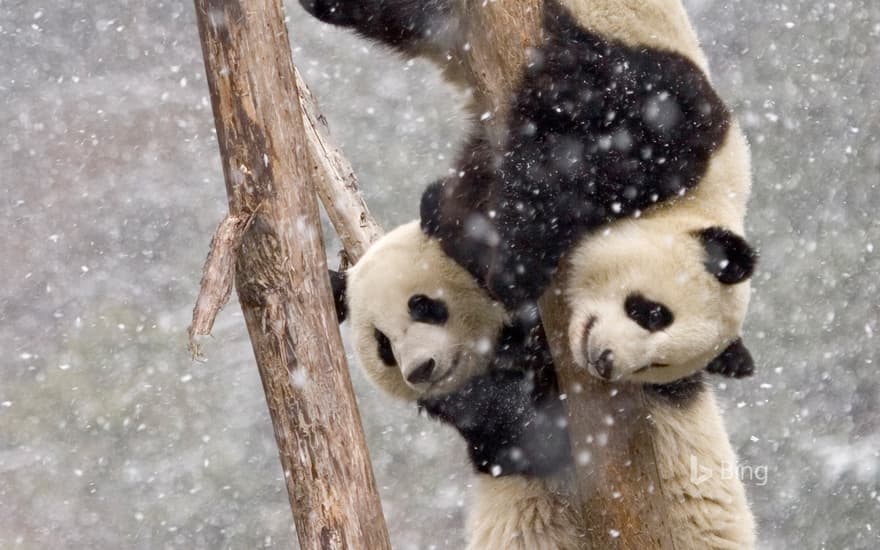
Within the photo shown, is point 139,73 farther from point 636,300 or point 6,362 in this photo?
point 636,300

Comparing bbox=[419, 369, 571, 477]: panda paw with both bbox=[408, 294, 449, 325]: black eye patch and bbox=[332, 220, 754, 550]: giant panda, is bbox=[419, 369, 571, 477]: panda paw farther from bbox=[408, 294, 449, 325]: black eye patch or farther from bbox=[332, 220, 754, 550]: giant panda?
bbox=[408, 294, 449, 325]: black eye patch

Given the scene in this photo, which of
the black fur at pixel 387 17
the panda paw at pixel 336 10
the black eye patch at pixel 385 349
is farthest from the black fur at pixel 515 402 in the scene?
the panda paw at pixel 336 10

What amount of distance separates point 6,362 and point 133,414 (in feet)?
2.66

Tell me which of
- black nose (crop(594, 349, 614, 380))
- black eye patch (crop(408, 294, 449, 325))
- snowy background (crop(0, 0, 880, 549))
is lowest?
snowy background (crop(0, 0, 880, 549))

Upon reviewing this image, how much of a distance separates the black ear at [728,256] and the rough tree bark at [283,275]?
3.23 ft

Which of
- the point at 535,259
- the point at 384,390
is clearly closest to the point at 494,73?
the point at 535,259

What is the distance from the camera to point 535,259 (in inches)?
94.3

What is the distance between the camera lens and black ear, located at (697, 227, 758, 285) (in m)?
2.19

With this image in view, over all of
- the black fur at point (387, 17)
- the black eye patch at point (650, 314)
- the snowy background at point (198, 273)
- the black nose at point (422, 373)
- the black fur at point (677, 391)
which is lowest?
the snowy background at point (198, 273)

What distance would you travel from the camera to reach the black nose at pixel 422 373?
8.33 feet

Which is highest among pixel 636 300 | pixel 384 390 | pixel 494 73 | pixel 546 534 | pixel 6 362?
pixel 494 73

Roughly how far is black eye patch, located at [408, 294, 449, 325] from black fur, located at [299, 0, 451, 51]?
2.64 feet

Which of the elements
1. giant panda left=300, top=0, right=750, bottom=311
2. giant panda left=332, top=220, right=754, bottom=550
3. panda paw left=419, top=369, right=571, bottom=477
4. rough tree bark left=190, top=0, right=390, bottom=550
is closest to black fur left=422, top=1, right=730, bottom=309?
giant panda left=300, top=0, right=750, bottom=311

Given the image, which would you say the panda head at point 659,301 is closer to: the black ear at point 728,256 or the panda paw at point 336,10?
the black ear at point 728,256
